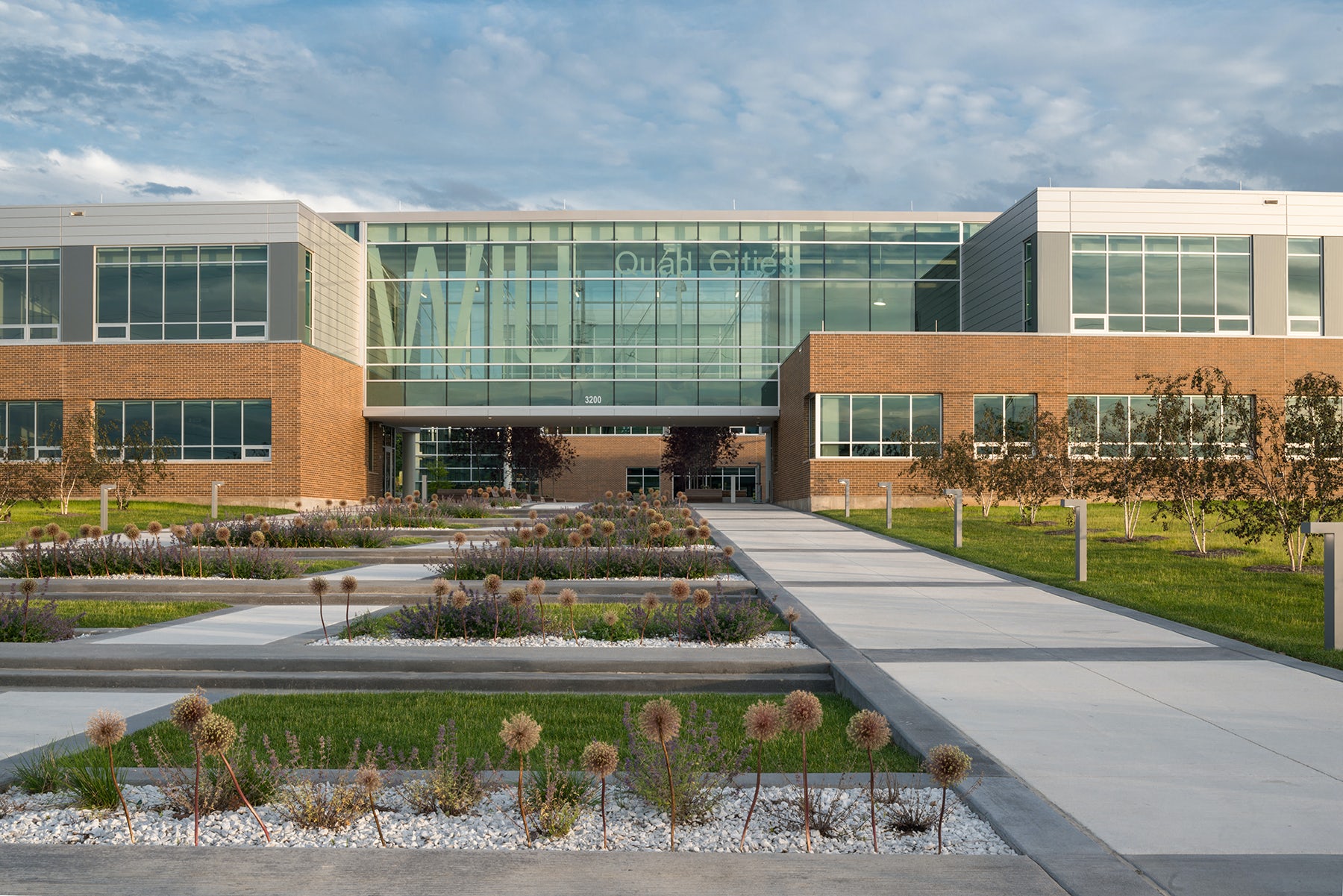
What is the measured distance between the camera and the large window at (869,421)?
Result: 3606cm

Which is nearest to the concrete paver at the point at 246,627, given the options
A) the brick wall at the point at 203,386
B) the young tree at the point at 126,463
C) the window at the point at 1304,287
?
the young tree at the point at 126,463

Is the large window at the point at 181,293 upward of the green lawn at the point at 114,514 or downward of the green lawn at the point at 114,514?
upward

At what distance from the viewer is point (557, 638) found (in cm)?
915

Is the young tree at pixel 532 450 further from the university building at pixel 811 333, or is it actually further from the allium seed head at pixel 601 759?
the allium seed head at pixel 601 759

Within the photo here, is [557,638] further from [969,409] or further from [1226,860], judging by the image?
[969,409]

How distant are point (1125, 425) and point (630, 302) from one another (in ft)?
71.8

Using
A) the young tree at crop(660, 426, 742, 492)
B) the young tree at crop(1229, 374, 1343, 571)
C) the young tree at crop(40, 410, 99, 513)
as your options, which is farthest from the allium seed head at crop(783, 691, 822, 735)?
the young tree at crop(660, 426, 742, 492)

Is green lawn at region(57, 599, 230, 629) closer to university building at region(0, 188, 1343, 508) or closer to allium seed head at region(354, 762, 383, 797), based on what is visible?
allium seed head at region(354, 762, 383, 797)

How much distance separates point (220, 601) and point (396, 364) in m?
34.2

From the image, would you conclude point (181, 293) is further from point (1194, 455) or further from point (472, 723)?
point (472, 723)

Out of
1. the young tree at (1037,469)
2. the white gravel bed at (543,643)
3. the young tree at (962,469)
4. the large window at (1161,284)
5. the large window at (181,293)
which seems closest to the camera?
the white gravel bed at (543,643)

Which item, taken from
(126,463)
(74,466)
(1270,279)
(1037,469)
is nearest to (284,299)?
(126,463)

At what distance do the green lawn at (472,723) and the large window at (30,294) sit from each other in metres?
36.2

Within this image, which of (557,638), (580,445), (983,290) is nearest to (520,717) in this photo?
(557,638)
